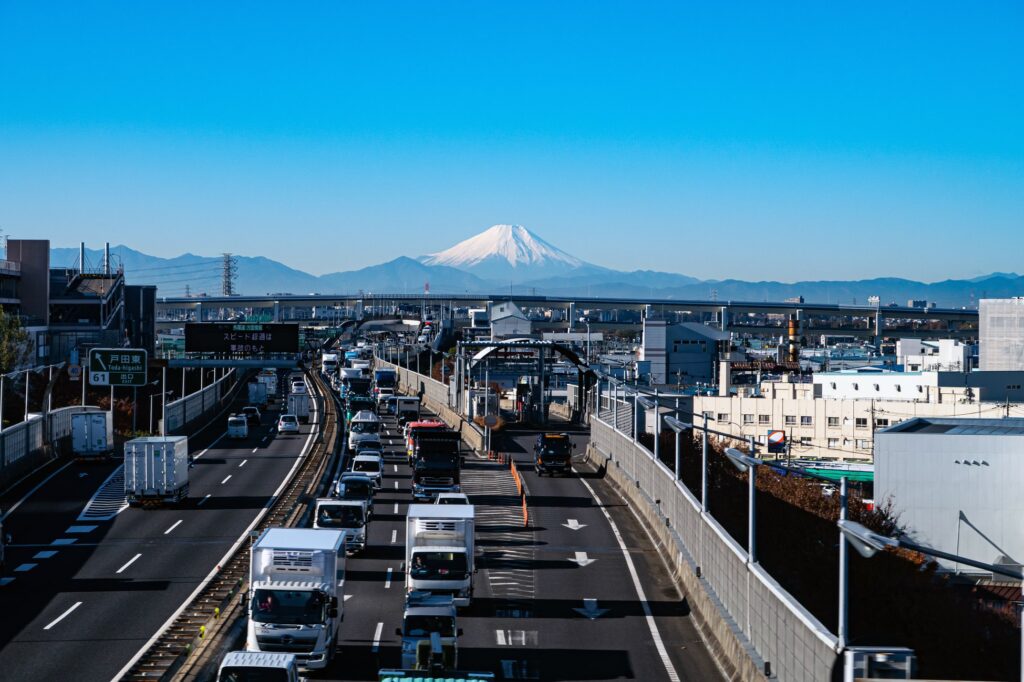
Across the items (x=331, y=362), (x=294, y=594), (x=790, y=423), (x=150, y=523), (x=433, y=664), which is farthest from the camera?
(x=331, y=362)

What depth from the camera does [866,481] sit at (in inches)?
2126

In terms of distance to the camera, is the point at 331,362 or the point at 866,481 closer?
the point at 866,481

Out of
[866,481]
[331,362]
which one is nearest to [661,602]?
[866,481]

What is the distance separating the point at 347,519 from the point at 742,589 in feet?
42.4

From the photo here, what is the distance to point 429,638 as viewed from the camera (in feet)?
62.3

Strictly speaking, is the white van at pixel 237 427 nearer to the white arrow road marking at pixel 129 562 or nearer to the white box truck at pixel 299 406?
the white box truck at pixel 299 406

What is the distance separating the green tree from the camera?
3248 inches

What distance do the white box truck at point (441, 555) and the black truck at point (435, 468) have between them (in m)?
13.7

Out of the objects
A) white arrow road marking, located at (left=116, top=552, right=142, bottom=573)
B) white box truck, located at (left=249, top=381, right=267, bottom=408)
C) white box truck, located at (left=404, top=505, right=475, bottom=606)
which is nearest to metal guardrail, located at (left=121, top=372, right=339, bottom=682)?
white arrow road marking, located at (left=116, top=552, right=142, bottom=573)

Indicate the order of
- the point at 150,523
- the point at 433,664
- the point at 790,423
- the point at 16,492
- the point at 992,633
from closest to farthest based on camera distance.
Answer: the point at 992,633 → the point at 433,664 → the point at 150,523 → the point at 16,492 → the point at 790,423

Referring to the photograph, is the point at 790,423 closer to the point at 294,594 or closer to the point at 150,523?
the point at 150,523

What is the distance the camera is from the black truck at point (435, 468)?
3953 centimetres

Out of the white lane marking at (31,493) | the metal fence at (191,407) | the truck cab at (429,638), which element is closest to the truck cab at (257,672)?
the truck cab at (429,638)

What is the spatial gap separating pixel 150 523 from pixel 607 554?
1383 centimetres
